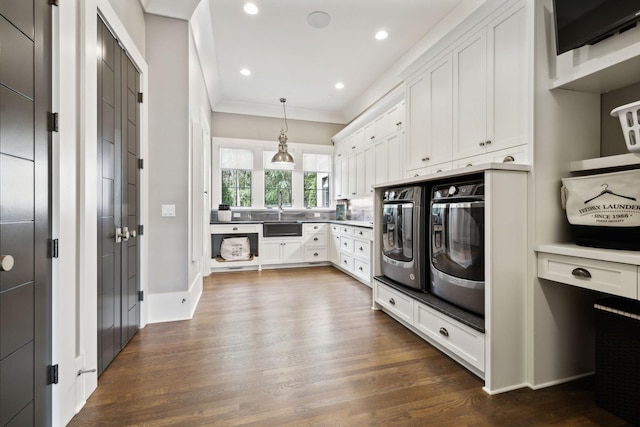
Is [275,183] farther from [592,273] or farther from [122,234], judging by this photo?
[592,273]

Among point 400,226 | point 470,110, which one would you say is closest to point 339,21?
point 470,110

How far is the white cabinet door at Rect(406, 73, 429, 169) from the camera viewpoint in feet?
9.43

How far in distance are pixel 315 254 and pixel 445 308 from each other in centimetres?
353

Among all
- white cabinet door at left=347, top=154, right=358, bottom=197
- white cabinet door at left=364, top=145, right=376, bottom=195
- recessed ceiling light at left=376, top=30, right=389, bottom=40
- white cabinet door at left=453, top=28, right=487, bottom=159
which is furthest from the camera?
white cabinet door at left=347, top=154, right=358, bottom=197

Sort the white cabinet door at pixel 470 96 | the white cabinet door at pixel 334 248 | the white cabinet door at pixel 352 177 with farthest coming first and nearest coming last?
1. the white cabinet door at pixel 352 177
2. the white cabinet door at pixel 334 248
3. the white cabinet door at pixel 470 96

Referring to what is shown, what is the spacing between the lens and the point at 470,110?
2.35m

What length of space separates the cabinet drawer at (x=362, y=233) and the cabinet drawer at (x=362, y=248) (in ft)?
0.21

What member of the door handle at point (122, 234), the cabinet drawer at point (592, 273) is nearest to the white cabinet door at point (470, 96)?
the cabinet drawer at point (592, 273)

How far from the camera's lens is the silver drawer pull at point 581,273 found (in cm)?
147

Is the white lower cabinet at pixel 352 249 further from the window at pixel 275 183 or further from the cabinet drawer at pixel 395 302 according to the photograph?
the window at pixel 275 183

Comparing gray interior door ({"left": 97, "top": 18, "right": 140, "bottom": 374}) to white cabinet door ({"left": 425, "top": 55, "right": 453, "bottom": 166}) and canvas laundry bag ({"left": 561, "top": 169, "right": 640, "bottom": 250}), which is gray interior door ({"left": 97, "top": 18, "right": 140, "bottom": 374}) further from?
canvas laundry bag ({"left": 561, "top": 169, "right": 640, "bottom": 250})

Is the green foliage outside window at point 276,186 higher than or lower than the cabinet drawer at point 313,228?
higher

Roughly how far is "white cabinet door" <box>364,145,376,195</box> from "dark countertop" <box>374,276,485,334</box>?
225 centimetres

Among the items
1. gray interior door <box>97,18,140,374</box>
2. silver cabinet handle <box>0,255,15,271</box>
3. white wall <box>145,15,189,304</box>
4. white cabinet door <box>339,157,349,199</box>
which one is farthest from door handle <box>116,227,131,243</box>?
white cabinet door <box>339,157,349,199</box>
